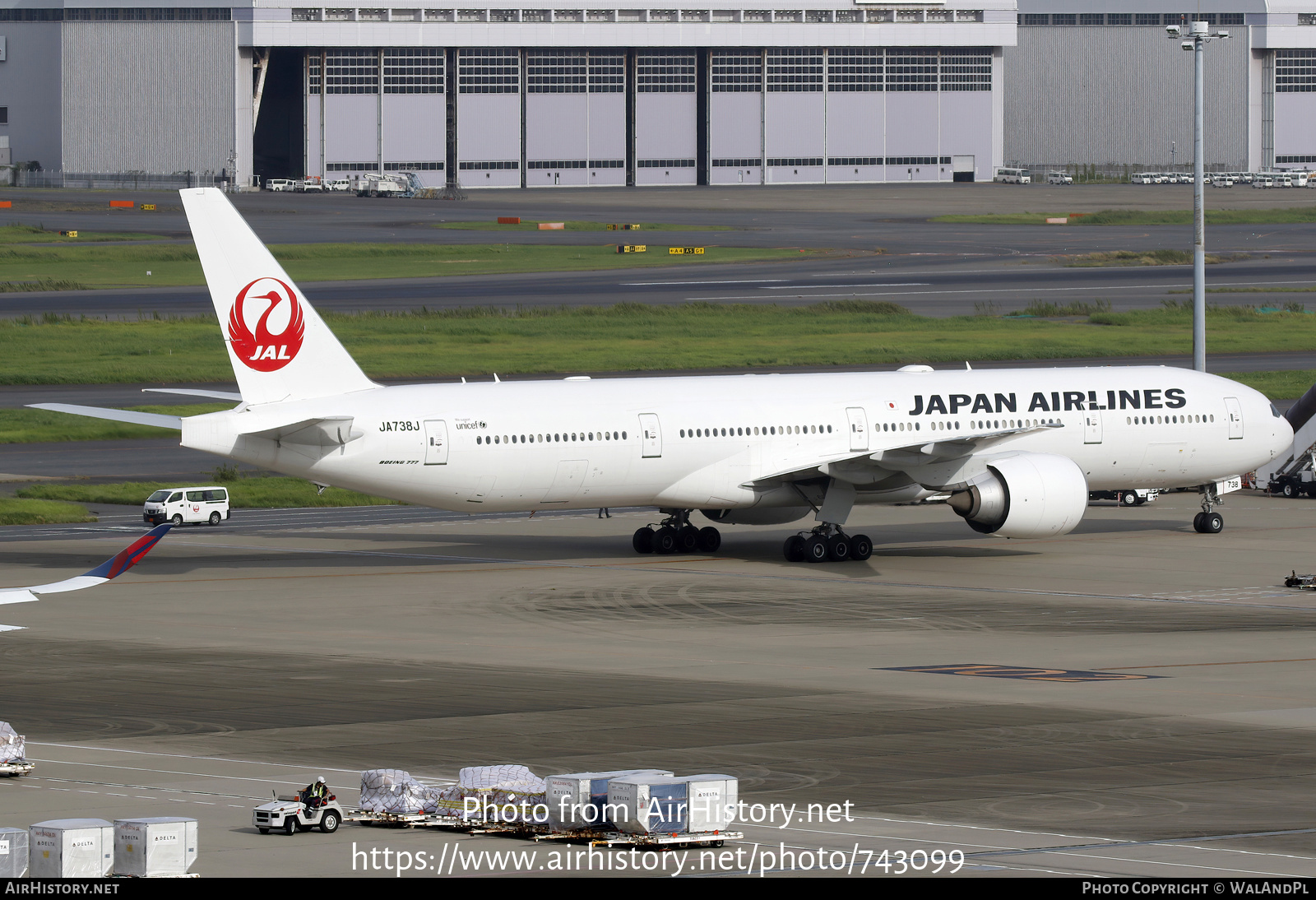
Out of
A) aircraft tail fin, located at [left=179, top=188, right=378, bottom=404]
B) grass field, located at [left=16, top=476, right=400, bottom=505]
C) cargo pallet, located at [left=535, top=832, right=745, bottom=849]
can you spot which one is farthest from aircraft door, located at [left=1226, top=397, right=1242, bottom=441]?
cargo pallet, located at [left=535, top=832, right=745, bottom=849]

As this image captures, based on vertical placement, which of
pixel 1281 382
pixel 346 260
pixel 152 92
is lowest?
pixel 1281 382

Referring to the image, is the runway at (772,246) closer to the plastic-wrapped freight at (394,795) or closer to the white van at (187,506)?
the white van at (187,506)

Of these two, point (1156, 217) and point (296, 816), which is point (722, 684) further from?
point (1156, 217)

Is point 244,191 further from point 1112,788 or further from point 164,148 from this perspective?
point 1112,788

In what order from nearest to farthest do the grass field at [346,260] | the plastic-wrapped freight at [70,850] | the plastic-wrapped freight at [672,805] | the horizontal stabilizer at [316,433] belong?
the plastic-wrapped freight at [70,850]
the plastic-wrapped freight at [672,805]
the horizontal stabilizer at [316,433]
the grass field at [346,260]

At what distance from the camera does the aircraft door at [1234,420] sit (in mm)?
53469

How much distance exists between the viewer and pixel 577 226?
167625 mm

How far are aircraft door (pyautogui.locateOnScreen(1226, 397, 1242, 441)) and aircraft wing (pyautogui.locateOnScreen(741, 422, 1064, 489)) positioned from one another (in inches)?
313

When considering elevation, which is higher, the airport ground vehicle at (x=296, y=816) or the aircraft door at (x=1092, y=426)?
the aircraft door at (x=1092, y=426)

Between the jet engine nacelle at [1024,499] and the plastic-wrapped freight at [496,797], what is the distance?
27.7 m

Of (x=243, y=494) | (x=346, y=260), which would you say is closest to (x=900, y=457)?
(x=243, y=494)

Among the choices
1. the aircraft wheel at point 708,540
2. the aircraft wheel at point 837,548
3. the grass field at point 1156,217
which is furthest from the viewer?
the grass field at point 1156,217

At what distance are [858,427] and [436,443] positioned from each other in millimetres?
11030

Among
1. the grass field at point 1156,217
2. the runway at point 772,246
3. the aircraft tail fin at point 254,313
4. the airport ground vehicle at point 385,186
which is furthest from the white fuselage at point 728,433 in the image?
the airport ground vehicle at point 385,186
